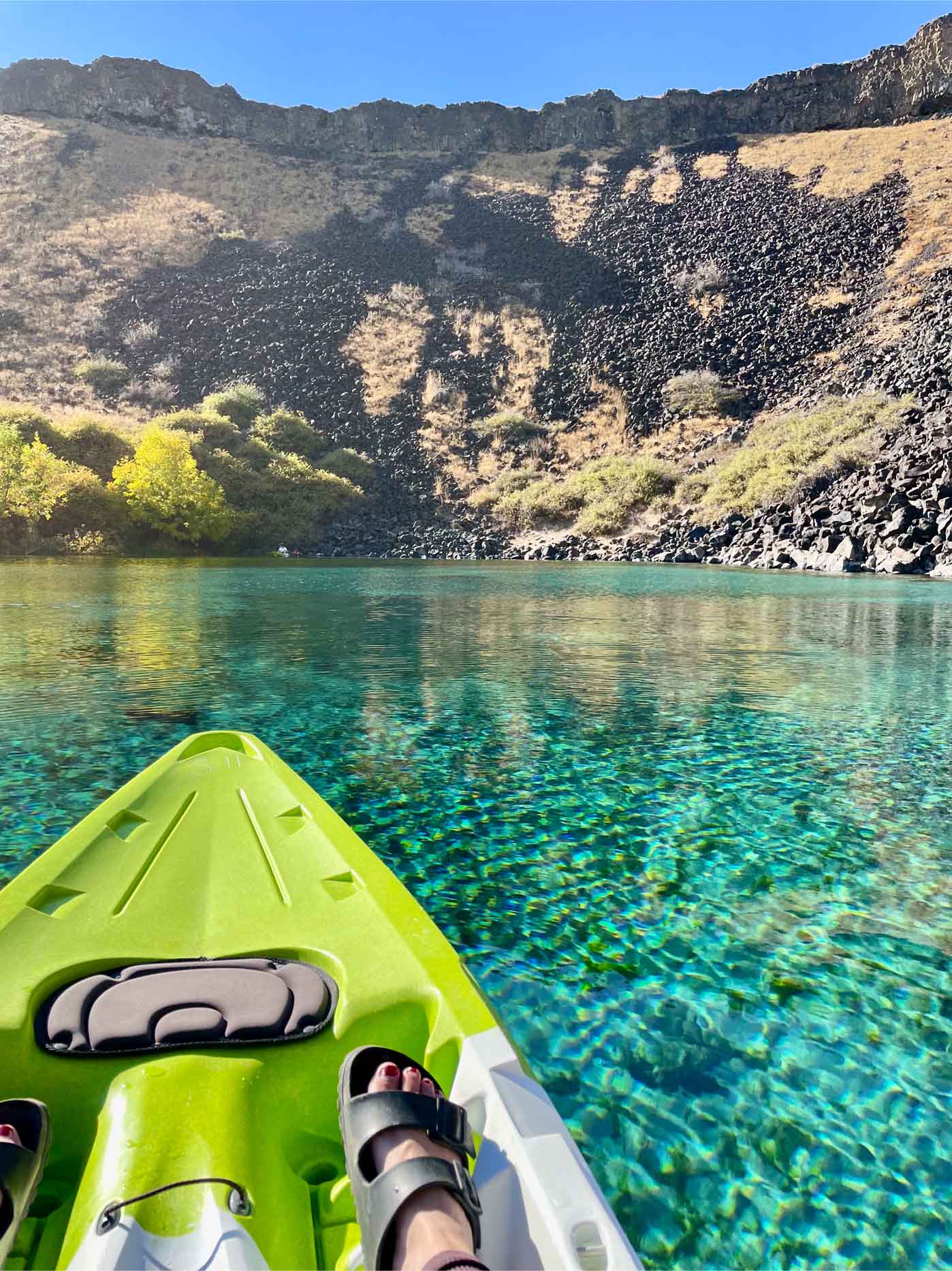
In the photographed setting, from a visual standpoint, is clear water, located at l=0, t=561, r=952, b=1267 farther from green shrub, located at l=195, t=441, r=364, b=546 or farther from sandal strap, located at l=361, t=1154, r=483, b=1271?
green shrub, located at l=195, t=441, r=364, b=546

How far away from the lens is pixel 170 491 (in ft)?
96.0

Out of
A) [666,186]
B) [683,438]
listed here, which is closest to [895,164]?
[666,186]

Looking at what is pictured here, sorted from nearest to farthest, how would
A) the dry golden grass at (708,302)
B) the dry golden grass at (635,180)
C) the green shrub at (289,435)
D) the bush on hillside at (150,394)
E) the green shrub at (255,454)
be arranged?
the green shrub at (255,454) → the green shrub at (289,435) → the bush on hillside at (150,394) → the dry golden grass at (708,302) → the dry golden grass at (635,180)

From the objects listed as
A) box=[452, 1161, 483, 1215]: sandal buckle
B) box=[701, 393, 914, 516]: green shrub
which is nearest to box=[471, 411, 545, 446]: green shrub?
box=[701, 393, 914, 516]: green shrub

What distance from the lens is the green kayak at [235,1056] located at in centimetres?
139

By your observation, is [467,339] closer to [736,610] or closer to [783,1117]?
[736,610]

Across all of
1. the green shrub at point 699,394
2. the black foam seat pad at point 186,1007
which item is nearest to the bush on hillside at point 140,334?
the green shrub at point 699,394

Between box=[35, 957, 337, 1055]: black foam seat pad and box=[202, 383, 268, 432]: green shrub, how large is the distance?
39.6m

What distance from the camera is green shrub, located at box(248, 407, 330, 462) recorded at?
38.0 m

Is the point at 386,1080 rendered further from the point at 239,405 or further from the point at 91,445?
the point at 239,405

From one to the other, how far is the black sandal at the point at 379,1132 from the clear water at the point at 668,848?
2.18 feet

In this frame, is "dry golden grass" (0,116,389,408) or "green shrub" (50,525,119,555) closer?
"green shrub" (50,525,119,555)

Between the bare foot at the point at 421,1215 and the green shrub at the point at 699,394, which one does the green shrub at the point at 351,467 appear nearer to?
the green shrub at the point at 699,394

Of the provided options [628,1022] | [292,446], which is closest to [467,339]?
[292,446]
